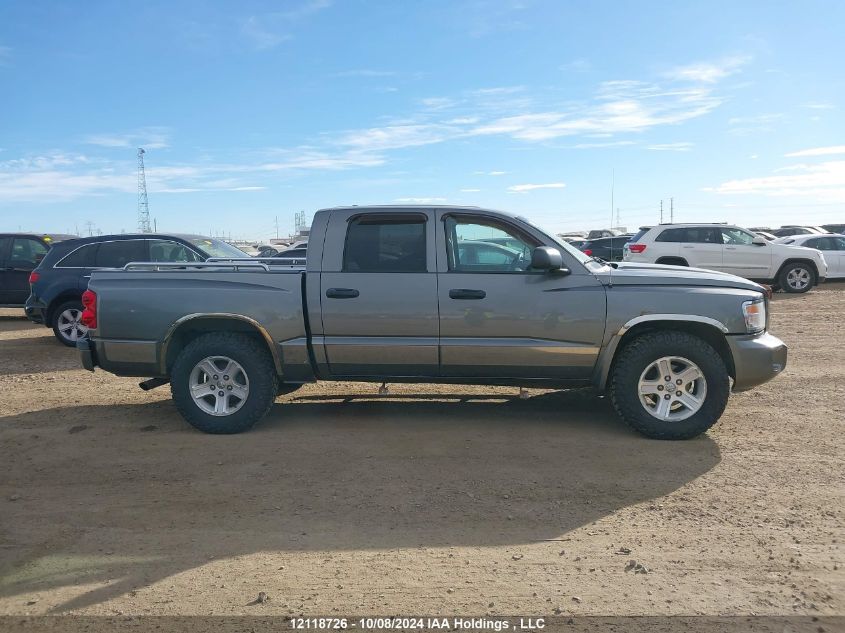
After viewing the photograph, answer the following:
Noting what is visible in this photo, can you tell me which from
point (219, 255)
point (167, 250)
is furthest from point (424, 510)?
point (167, 250)

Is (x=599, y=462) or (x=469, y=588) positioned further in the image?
(x=599, y=462)

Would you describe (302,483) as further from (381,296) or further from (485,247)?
(485,247)

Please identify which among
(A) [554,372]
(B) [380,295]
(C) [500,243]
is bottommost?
(A) [554,372]

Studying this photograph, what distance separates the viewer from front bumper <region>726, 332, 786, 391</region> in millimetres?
5414

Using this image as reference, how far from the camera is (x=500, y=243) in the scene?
574 cm

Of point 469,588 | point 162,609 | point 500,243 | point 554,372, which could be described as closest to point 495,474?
point 554,372

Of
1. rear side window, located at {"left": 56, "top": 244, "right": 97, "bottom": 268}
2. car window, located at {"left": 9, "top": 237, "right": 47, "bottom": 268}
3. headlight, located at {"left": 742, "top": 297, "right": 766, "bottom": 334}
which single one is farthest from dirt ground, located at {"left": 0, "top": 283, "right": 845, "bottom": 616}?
car window, located at {"left": 9, "top": 237, "right": 47, "bottom": 268}

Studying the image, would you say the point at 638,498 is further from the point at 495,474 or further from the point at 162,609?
the point at 162,609

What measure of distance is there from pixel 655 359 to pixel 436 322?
178 cm

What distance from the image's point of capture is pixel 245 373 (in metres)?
5.77

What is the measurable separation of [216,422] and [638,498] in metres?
3.46

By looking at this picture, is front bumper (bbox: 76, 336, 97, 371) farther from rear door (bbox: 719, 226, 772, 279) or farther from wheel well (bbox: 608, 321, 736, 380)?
rear door (bbox: 719, 226, 772, 279)

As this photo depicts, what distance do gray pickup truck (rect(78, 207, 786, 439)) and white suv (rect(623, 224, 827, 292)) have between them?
1196cm

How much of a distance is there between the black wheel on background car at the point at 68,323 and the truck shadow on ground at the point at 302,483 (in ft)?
14.2
